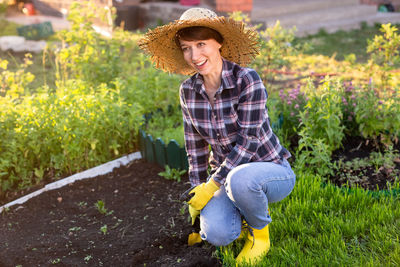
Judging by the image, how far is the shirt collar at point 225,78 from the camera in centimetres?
253

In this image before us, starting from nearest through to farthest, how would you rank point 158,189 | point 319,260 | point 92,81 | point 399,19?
point 319,260 → point 158,189 → point 92,81 → point 399,19

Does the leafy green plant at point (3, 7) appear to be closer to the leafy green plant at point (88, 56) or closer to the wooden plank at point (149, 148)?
the leafy green plant at point (88, 56)

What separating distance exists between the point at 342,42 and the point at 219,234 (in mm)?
6487

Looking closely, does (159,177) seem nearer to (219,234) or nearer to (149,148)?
(149,148)

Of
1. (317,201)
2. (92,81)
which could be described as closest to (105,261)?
(317,201)

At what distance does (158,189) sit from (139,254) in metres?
0.87

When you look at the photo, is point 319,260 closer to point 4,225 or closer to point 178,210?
point 178,210

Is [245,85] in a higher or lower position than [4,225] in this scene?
higher

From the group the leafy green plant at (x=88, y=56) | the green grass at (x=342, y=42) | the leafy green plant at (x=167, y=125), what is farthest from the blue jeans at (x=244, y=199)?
the green grass at (x=342, y=42)

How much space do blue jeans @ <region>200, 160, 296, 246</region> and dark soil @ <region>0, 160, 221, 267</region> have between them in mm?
236

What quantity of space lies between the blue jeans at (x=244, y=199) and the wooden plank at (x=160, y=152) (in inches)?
47.4

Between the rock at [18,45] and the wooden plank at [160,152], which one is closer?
the wooden plank at [160,152]

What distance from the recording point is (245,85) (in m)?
2.51

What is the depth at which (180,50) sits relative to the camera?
2756 mm
